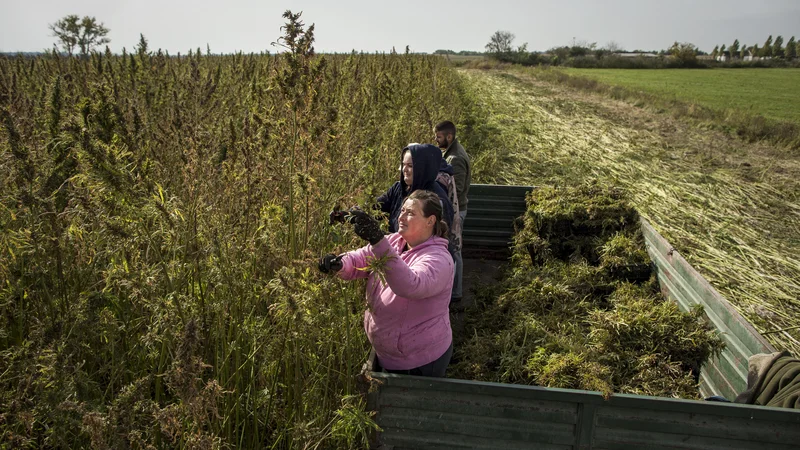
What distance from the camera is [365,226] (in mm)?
2078

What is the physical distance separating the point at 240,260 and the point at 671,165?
32.6 ft

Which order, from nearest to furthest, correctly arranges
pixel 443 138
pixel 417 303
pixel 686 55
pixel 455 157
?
pixel 417 303 → pixel 455 157 → pixel 443 138 → pixel 686 55

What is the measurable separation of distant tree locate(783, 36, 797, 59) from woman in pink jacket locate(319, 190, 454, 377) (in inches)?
3164

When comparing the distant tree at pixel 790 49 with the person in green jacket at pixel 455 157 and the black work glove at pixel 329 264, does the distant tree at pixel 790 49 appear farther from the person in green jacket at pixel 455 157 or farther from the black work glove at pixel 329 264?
the black work glove at pixel 329 264

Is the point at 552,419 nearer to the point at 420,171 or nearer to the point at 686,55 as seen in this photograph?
the point at 420,171

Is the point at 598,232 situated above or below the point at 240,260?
below

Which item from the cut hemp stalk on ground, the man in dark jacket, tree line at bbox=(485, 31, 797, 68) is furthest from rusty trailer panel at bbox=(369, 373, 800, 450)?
tree line at bbox=(485, 31, 797, 68)

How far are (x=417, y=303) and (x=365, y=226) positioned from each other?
0.70 meters

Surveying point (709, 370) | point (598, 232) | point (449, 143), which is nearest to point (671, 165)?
point (598, 232)

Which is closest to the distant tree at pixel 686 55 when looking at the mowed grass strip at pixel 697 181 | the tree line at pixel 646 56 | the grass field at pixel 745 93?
the tree line at pixel 646 56

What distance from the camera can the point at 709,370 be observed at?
11.0 feet

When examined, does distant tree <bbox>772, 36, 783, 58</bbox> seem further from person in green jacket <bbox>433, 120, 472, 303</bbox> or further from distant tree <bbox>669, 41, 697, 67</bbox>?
person in green jacket <bbox>433, 120, 472, 303</bbox>

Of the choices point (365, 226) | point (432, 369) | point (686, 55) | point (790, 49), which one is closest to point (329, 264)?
point (365, 226)

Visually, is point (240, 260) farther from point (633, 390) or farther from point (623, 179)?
point (623, 179)
